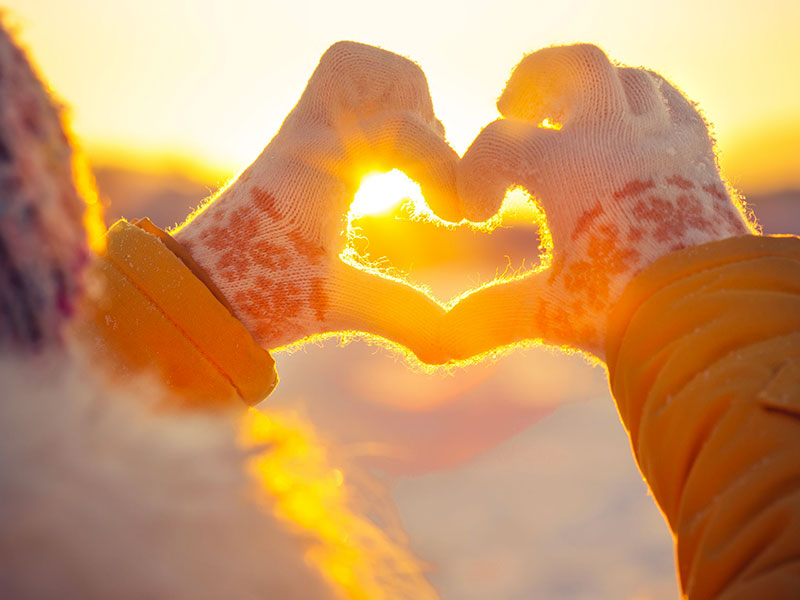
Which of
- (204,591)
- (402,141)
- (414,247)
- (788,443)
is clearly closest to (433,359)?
(402,141)

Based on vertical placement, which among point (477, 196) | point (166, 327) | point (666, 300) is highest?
point (477, 196)

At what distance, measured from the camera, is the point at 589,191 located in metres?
0.62

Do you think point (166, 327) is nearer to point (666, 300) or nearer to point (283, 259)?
point (283, 259)

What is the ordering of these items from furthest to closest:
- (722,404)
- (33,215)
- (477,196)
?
(477,196), (722,404), (33,215)

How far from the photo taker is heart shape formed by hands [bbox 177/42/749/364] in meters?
0.61

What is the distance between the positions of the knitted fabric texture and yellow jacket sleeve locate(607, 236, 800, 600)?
321mm

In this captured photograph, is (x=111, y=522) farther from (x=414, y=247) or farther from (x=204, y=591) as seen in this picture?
(x=414, y=247)

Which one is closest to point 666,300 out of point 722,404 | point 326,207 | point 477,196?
point 722,404

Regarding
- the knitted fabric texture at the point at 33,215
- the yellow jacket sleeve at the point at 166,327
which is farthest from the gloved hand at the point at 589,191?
the knitted fabric texture at the point at 33,215

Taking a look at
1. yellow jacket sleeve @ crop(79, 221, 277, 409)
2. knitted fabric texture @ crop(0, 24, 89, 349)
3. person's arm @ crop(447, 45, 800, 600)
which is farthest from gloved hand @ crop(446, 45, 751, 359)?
knitted fabric texture @ crop(0, 24, 89, 349)

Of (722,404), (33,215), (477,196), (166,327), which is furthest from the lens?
(477,196)

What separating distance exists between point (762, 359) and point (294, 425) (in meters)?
0.29

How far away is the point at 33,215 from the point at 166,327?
0.40m

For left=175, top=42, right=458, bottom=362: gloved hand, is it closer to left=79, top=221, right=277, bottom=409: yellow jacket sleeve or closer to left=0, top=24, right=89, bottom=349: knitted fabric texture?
left=79, top=221, right=277, bottom=409: yellow jacket sleeve
